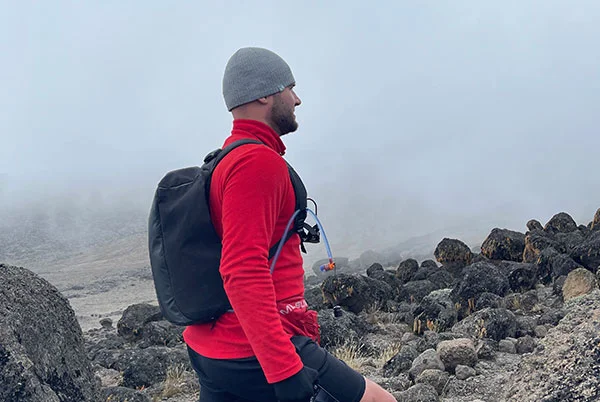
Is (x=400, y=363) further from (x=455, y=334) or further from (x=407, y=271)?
(x=407, y=271)

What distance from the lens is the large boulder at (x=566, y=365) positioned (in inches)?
108

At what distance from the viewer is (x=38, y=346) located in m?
3.85

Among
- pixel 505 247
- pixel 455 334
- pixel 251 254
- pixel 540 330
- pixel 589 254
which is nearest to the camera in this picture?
pixel 251 254

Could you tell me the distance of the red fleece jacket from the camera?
7.54 feet

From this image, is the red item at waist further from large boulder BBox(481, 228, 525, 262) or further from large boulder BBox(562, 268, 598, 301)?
large boulder BBox(481, 228, 525, 262)

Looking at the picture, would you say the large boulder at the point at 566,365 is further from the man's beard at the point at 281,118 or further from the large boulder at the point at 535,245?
the large boulder at the point at 535,245

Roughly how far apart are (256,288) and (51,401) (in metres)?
1.86

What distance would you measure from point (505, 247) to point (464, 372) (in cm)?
1073

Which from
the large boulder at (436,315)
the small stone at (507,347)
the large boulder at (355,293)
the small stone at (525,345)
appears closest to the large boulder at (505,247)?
the large boulder at (355,293)

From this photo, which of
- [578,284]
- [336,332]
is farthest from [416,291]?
[336,332]

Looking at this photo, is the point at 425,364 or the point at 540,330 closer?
the point at 425,364

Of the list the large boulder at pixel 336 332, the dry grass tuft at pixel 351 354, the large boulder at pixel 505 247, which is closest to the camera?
the dry grass tuft at pixel 351 354

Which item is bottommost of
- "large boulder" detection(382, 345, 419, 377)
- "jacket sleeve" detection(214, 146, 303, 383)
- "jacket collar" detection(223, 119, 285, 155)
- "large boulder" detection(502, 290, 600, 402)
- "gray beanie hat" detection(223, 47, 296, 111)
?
"large boulder" detection(382, 345, 419, 377)

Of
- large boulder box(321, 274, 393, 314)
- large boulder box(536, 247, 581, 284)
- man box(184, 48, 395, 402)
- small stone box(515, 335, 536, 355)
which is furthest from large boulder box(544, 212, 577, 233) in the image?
man box(184, 48, 395, 402)
